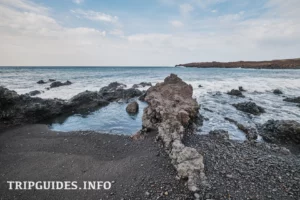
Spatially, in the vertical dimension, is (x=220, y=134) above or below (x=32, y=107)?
below

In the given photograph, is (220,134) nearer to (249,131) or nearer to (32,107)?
(249,131)

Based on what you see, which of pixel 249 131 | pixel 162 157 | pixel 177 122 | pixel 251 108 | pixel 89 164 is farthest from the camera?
pixel 251 108

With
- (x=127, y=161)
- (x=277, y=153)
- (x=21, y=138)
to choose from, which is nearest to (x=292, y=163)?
(x=277, y=153)

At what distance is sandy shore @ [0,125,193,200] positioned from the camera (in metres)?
6.25

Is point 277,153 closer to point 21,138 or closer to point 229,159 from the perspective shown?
point 229,159

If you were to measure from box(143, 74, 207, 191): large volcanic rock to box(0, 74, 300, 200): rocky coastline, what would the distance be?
0.04 m

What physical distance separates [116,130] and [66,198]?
7.19 meters

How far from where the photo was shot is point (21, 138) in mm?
10875

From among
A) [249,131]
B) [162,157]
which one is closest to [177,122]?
[162,157]

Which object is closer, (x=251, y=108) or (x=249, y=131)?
(x=249, y=131)

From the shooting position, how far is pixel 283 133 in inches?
460

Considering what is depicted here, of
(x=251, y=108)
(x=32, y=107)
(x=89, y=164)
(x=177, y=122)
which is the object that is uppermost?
(x=32, y=107)

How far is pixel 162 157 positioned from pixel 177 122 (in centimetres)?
340

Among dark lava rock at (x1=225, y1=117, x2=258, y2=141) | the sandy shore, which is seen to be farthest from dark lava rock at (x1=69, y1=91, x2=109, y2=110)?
dark lava rock at (x1=225, y1=117, x2=258, y2=141)
